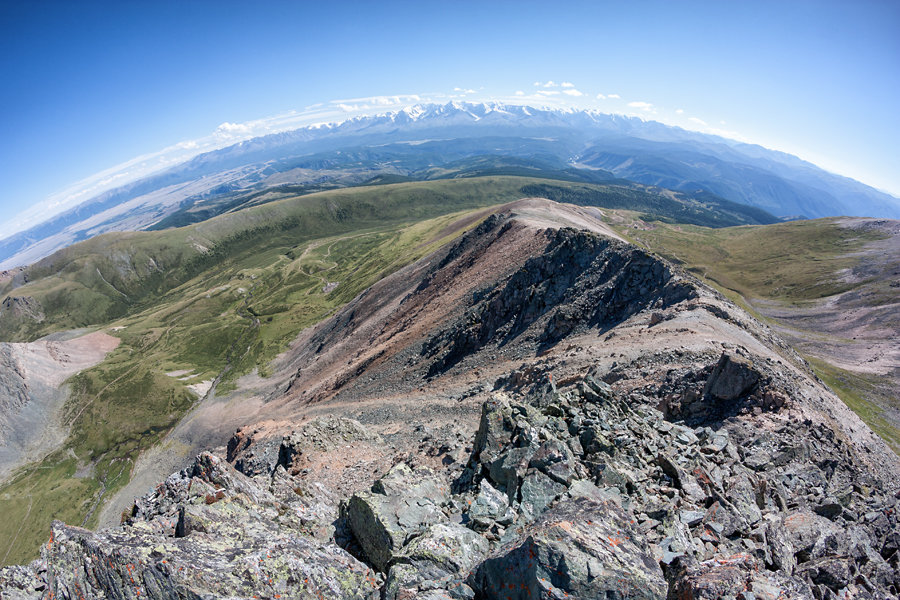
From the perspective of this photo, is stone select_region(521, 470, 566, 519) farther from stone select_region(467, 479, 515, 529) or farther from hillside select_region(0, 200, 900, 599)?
stone select_region(467, 479, 515, 529)

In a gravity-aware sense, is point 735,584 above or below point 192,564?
above

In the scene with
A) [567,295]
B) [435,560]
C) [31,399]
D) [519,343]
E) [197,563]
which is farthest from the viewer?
[31,399]

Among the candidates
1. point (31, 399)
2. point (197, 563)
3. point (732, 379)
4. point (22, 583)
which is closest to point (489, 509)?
point (197, 563)

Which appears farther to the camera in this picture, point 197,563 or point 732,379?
point 732,379

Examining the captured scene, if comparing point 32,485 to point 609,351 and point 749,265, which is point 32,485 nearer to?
point 609,351

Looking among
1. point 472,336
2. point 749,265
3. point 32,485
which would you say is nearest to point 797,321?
point 749,265

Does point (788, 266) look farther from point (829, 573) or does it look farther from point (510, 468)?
point (510, 468)

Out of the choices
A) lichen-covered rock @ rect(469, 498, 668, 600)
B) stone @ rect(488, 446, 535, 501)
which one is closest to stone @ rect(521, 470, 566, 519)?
stone @ rect(488, 446, 535, 501)

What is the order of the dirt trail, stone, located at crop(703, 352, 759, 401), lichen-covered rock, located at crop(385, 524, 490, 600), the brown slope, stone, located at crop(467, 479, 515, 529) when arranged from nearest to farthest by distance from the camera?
1. lichen-covered rock, located at crop(385, 524, 490, 600)
2. stone, located at crop(467, 479, 515, 529)
3. stone, located at crop(703, 352, 759, 401)
4. the brown slope
5. the dirt trail
